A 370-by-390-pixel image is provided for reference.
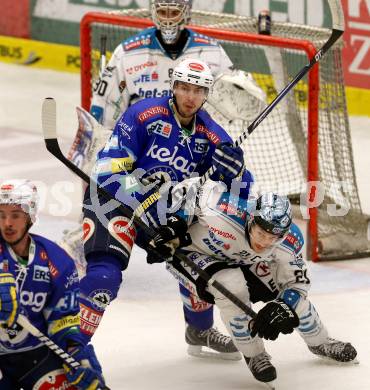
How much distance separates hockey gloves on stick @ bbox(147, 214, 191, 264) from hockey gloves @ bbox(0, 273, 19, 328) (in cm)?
123

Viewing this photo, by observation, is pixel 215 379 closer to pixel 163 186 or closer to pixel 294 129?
pixel 163 186

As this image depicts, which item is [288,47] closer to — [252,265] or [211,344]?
[211,344]

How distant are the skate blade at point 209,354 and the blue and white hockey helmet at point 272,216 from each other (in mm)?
945

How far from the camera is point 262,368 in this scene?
6367 mm

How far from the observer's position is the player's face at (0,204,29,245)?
5246 millimetres

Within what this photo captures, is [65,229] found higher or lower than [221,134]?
lower

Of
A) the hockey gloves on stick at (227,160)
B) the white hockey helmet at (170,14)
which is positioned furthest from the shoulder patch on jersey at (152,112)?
the white hockey helmet at (170,14)

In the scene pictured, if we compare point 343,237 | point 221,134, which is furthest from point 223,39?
point 221,134

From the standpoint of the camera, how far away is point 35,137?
11.1 meters

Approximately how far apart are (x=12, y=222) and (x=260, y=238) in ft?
4.31

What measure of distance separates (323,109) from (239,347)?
8.62ft

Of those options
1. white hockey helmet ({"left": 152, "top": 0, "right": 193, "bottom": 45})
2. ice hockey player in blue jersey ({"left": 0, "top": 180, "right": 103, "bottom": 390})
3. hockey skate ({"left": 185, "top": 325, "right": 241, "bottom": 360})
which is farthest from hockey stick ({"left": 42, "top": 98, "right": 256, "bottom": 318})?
white hockey helmet ({"left": 152, "top": 0, "right": 193, "bottom": 45})

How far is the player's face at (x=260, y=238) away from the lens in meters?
6.17

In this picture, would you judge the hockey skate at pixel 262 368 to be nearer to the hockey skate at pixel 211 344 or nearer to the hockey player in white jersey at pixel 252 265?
the hockey player in white jersey at pixel 252 265
